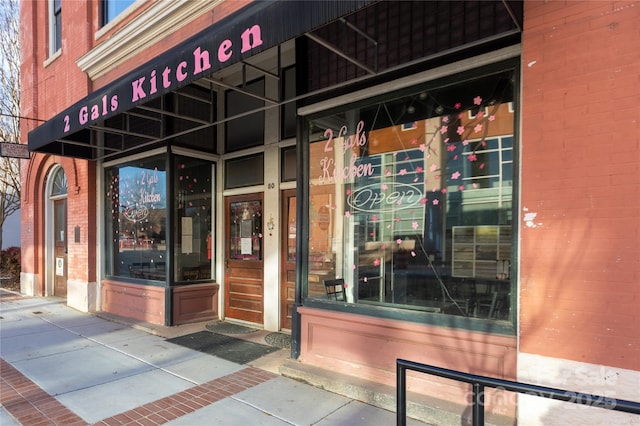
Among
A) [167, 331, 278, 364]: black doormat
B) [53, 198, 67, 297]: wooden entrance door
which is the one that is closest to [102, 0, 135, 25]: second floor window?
[53, 198, 67, 297]: wooden entrance door

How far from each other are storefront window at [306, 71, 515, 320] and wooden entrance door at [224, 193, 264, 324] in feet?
6.83

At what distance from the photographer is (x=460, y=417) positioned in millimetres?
3217

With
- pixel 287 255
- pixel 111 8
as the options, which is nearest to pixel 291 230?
pixel 287 255

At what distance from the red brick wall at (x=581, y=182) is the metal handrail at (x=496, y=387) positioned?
4.01ft

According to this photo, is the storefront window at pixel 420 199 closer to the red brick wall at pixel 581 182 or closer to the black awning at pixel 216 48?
the red brick wall at pixel 581 182

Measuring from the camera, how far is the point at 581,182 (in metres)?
2.79

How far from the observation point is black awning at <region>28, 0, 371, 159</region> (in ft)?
9.59

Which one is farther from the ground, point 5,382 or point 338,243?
point 338,243

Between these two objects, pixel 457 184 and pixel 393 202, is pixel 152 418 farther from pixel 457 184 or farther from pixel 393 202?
pixel 457 184

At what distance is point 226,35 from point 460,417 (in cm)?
388

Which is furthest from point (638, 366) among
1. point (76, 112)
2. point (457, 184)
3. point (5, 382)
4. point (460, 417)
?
point (76, 112)

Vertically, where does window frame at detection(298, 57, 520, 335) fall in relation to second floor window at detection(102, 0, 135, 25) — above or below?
below

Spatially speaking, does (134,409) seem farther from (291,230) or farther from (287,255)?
(291,230)

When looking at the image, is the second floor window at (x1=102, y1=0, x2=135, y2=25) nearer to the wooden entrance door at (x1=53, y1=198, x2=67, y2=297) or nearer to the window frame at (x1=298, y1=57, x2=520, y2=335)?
the wooden entrance door at (x1=53, y1=198, x2=67, y2=297)
